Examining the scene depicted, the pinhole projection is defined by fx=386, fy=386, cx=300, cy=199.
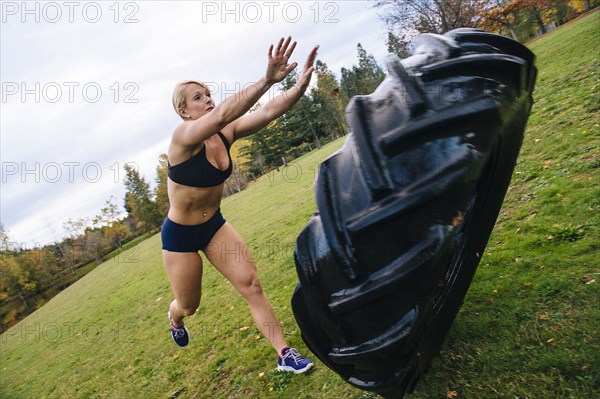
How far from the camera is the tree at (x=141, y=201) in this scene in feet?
196

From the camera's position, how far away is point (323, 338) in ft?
5.96

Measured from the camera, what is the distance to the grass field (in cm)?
216

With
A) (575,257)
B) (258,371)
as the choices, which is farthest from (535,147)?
(258,371)

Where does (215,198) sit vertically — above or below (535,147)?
above

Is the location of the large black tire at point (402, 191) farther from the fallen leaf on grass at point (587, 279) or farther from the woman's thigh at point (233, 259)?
the woman's thigh at point (233, 259)

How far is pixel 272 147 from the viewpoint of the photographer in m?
49.2

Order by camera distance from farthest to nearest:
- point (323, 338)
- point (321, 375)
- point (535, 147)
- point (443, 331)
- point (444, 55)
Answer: point (535, 147) < point (321, 375) < point (443, 331) < point (323, 338) < point (444, 55)

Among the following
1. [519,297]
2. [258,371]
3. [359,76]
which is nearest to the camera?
[519,297]

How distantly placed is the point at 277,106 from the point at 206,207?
3.28 feet

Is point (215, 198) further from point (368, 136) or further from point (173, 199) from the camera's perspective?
point (368, 136)

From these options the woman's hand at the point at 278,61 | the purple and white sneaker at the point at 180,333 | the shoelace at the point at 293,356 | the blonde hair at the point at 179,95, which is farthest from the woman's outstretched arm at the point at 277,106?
the purple and white sneaker at the point at 180,333

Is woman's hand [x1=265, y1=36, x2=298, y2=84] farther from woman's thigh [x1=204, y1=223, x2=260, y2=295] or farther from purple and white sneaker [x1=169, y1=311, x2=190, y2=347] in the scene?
purple and white sneaker [x1=169, y1=311, x2=190, y2=347]

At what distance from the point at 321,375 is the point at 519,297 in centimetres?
156

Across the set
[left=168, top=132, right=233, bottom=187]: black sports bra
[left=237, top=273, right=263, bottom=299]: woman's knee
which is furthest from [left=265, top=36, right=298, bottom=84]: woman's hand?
[left=237, top=273, right=263, bottom=299]: woman's knee
